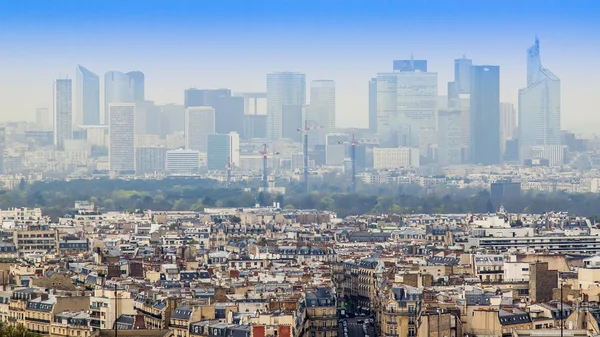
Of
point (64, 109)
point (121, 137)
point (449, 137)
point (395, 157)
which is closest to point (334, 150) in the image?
point (395, 157)

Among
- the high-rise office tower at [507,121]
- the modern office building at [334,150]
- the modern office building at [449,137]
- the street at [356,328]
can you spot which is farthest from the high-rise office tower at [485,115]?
the street at [356,328]

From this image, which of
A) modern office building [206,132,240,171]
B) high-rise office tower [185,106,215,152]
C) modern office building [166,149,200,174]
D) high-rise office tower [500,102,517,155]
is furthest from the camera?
high-rise office tower [500,102,517,155]

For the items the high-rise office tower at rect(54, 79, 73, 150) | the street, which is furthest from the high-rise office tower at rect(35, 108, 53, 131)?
the street

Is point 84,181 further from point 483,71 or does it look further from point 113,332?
point 113,332

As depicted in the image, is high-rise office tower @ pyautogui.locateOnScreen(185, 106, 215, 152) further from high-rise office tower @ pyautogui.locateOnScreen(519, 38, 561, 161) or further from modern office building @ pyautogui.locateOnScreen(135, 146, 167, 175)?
high-rise office tower @ pyautogui.locateOnScreen(519, 38, 561, 161)

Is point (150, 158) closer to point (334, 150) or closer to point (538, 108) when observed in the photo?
point (334, 150)

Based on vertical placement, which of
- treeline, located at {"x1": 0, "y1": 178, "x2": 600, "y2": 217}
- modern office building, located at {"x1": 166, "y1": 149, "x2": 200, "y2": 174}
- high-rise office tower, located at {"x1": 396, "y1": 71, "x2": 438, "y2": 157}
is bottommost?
treeline, located at {"x1": 0, "y1": 178, "x2": 600, "y2": 217}

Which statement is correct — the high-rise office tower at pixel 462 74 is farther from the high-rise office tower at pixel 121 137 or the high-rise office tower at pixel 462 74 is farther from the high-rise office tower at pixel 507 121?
the high-rise office tower at pixel 121 137
